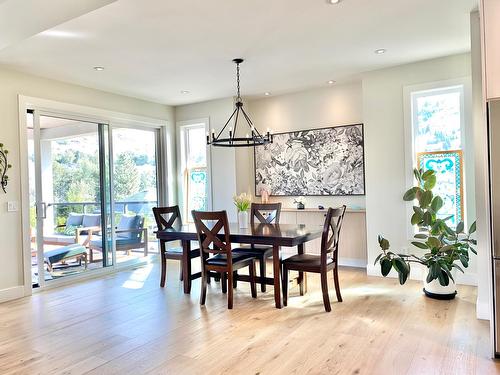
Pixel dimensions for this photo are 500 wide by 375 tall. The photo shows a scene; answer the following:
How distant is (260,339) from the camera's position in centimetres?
298

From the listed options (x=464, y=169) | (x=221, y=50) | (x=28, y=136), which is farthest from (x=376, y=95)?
(x=28, y=136)

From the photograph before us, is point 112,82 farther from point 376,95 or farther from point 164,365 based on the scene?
point 164,365

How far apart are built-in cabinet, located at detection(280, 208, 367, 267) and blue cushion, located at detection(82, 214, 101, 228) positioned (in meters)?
2.85

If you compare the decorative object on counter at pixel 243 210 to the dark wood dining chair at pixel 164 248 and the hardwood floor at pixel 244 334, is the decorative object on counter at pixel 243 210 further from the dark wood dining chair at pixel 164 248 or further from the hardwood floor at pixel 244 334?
the hardwood floor at pixel 244 334

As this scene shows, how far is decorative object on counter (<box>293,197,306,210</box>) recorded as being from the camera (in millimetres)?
5844

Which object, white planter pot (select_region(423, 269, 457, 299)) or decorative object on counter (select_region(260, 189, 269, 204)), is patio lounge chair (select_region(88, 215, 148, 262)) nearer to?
decorative object on counter (select_region(260, 189, 269, 204))

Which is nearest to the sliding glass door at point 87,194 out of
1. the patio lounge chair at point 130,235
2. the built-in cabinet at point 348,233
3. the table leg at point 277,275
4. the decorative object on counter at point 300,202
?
the patio lounge chair at point 130,235

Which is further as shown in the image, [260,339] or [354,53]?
[354,53]

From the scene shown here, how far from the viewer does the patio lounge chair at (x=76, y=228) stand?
4984 millimetres

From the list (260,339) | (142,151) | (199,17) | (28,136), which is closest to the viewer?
(260,339)

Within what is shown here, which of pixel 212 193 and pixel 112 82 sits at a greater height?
pixel 112 82

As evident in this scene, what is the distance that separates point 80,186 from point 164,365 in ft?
11.5

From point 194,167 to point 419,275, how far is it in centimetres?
399

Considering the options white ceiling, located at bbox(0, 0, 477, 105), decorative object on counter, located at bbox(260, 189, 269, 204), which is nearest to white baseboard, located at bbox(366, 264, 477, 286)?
decorative object on counter, located at bbox(260, 189, 269, 204)
